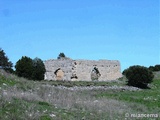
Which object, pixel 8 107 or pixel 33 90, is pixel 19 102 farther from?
pixel 33 90

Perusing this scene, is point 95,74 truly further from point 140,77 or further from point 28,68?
point 140,77

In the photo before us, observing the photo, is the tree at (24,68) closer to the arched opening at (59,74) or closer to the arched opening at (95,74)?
the arched opening at (59,74)

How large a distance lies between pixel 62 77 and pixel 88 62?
442 cm

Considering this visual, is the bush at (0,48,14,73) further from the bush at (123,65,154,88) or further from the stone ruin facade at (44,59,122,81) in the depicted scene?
the stone ruin facade at (44,59,122,81)

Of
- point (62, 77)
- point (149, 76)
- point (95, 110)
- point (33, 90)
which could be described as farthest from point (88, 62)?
point (95, 110)

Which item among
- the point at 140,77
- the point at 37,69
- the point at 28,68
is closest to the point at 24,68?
the point at 28,68

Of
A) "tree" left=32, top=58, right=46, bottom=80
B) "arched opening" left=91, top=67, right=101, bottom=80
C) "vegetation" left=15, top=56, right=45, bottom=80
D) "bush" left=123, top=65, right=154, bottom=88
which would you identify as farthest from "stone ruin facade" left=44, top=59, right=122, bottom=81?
"bush" left=123, top=65, right=154, bottom=88

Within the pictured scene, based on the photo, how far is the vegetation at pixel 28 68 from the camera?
109ft

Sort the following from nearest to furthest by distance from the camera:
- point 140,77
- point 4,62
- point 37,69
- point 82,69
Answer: point 4,62
point 140,77
point 37,69
point 82,69

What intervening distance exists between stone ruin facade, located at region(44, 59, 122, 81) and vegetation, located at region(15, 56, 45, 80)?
9.15 m

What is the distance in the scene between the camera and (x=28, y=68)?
3334cm

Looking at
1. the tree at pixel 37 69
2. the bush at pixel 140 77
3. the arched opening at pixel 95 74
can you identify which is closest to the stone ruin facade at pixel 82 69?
the arched opening at pixel 95 74

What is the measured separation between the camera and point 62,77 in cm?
4538

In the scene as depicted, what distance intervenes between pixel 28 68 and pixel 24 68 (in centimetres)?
43
